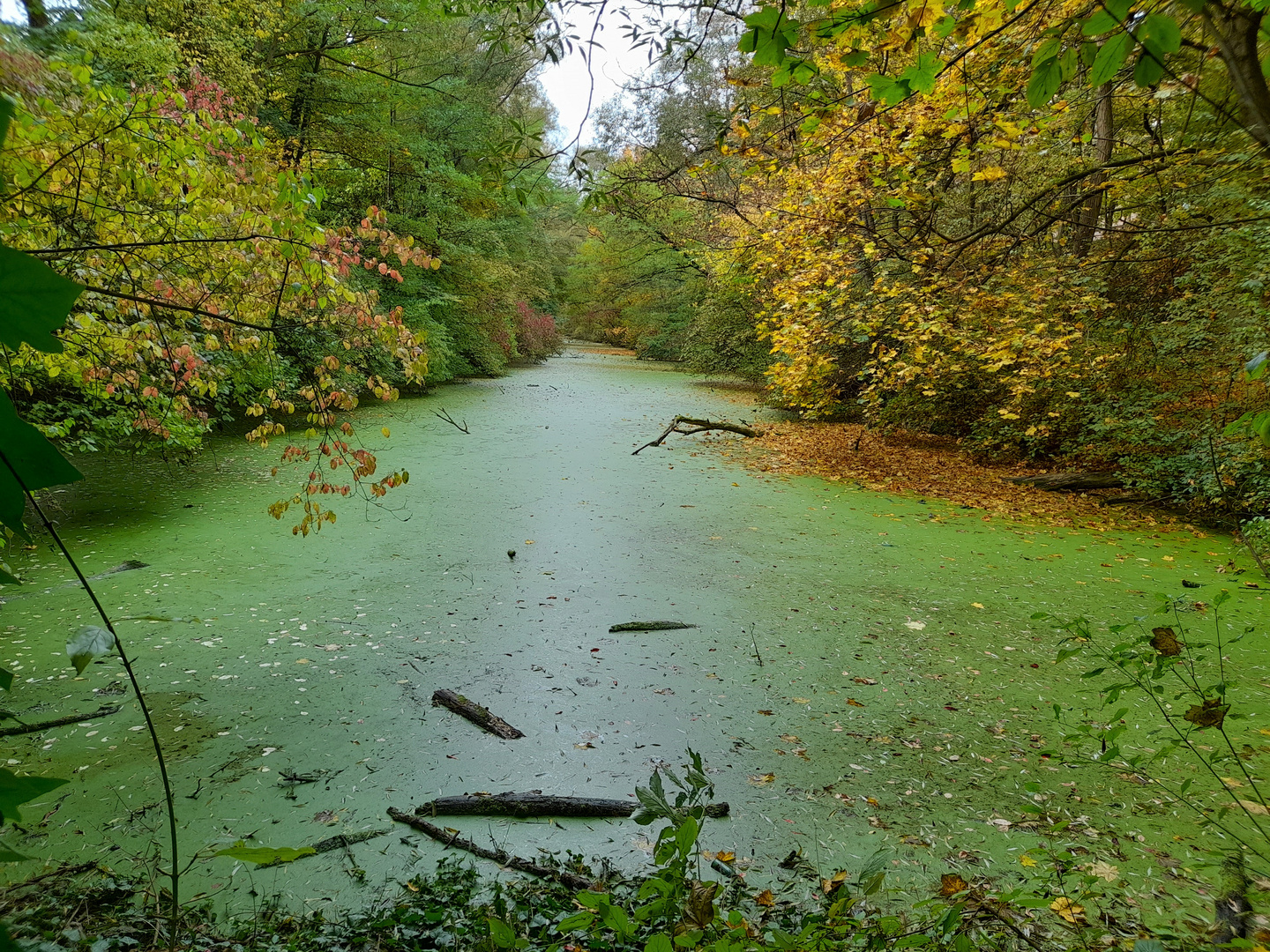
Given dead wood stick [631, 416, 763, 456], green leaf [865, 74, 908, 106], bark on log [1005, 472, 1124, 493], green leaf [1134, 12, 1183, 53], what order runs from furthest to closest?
dead wood stick [631, 416, 763, 456] < bark on log [1005, 472, 1124, 493] < green leaf [865, 74, 908, 106] < green leaf [1134, 12, 1183, 53]

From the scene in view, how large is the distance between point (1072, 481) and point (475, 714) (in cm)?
594

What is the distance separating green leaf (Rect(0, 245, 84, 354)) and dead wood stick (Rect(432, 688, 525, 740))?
2.54m

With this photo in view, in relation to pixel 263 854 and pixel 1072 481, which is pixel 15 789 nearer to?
pixel 263 854

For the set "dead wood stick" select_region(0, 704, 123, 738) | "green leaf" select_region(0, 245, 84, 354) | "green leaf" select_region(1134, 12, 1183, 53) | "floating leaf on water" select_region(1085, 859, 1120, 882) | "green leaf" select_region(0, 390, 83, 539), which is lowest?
"dead wood stick" select_region(0, 704, 123, 738)

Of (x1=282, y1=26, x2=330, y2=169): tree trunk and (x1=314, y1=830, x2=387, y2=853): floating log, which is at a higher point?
(x1=282, y1=26, x2=330, y2=169): tree trunk

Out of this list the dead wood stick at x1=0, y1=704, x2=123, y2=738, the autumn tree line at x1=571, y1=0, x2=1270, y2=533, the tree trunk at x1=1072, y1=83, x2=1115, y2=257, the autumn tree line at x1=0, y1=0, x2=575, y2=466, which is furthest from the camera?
the tree trunk at x1=1072, y1=83, x2=1115, y2=257

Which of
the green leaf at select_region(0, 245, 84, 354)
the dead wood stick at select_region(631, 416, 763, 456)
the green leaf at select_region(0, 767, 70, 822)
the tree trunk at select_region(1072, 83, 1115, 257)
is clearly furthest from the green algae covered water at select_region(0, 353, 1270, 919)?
the tree trunk at select_region(1072, 83, 1115, 257)

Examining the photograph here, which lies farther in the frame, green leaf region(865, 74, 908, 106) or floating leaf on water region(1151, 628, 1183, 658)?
floating leaf on water region(1151, 628, 1183, 658)

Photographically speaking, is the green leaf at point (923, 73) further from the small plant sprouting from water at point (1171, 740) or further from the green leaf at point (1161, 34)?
the small plant sprouting from water at point (1171, 740)

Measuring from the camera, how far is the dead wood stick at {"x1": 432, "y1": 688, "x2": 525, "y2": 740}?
2666 mm

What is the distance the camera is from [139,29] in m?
4.87

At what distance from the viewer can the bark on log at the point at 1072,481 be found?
20.5 ft

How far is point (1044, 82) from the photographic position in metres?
1.02

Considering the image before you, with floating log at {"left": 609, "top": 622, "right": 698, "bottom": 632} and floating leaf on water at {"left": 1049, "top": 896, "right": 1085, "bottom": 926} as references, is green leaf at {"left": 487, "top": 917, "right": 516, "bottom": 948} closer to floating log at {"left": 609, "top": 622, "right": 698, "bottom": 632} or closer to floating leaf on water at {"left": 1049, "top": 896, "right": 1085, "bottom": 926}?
floating leaf on water at {"left": 1049, "top": 896, "right": 1085, "bottom": 926}
